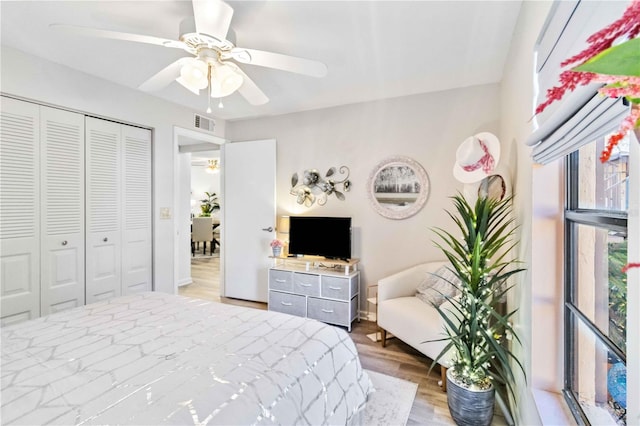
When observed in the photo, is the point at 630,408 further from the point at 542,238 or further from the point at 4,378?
the point at 4,378

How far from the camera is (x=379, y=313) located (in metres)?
2.80

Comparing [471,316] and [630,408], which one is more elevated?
[630,408]

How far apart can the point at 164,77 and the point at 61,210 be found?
5.35ft

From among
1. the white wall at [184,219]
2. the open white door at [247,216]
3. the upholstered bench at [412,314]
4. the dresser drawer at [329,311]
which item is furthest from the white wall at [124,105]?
the upholstered bench at [412,314]

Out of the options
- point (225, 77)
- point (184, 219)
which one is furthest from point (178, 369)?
point (184, 219)

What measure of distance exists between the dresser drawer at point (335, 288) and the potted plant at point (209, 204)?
6.69 metres

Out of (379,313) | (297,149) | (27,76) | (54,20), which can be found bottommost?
(379,313)

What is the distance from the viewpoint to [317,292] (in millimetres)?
3316

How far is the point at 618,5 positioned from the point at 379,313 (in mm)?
2527

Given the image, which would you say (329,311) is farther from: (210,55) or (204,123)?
(204,123)

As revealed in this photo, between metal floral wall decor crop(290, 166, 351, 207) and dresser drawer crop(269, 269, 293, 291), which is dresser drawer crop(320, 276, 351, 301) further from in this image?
metal floral wall decor crop(290, 166, 351, 207)

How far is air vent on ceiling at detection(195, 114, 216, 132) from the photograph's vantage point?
3856 mm

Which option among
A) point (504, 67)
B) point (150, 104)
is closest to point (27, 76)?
point (150, 104)

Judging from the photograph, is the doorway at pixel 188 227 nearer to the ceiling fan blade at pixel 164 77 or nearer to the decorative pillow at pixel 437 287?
the ceiling fan blade at pixel 164 77
